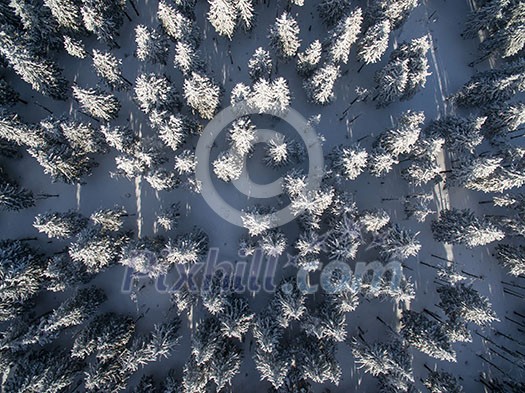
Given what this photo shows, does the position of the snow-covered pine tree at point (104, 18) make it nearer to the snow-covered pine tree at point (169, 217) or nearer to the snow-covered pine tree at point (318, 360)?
the snow-covered pine tree at point (169, 217)

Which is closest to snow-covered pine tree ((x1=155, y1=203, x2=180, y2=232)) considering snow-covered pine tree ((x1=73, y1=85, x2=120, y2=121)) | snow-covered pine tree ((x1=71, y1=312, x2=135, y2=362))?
snow-covered pine tree ((x1=71, y1=312, x2=135, y2=362))

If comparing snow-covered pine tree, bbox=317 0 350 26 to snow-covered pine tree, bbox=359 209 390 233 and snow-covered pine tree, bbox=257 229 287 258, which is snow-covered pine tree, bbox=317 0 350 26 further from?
snow-covered pine tree, bbox=257 229 287 258

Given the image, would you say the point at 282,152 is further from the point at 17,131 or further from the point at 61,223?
the point at 17,131

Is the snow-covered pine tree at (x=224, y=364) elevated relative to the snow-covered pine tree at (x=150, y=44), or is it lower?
lower

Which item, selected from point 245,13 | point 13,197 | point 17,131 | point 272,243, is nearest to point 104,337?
point 13,197

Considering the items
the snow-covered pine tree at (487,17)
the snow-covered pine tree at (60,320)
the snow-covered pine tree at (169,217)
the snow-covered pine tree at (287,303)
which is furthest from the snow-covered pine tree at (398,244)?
the snow-covered pine tree at (60,320)
